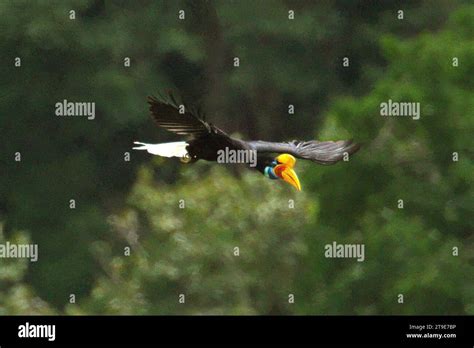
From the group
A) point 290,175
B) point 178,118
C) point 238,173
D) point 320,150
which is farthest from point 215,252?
point 178,118

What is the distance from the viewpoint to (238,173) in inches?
778

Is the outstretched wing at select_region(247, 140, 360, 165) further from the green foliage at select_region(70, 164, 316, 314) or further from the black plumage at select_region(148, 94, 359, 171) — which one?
the green foliage at select_region(70, 164, 316, 314)

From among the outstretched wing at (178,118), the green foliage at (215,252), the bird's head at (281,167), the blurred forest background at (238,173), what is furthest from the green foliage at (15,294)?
the outstretched wing at (178,118)

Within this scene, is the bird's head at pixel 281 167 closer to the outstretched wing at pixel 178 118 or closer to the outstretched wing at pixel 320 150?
the outstretched wing at pixel 320 150

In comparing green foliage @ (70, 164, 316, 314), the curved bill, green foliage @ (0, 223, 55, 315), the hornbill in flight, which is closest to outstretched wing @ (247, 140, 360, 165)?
the hornbill in flight

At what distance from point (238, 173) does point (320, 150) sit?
16.3ft

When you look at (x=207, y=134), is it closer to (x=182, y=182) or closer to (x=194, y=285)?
(x=194, y=285)

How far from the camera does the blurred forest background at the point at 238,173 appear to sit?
51.9 ft

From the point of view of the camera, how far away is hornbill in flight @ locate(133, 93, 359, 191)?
1342 cm

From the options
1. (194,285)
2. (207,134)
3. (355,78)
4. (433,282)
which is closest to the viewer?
(207,134)

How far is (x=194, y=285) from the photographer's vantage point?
17.2 m

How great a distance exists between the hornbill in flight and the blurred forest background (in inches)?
22.7
